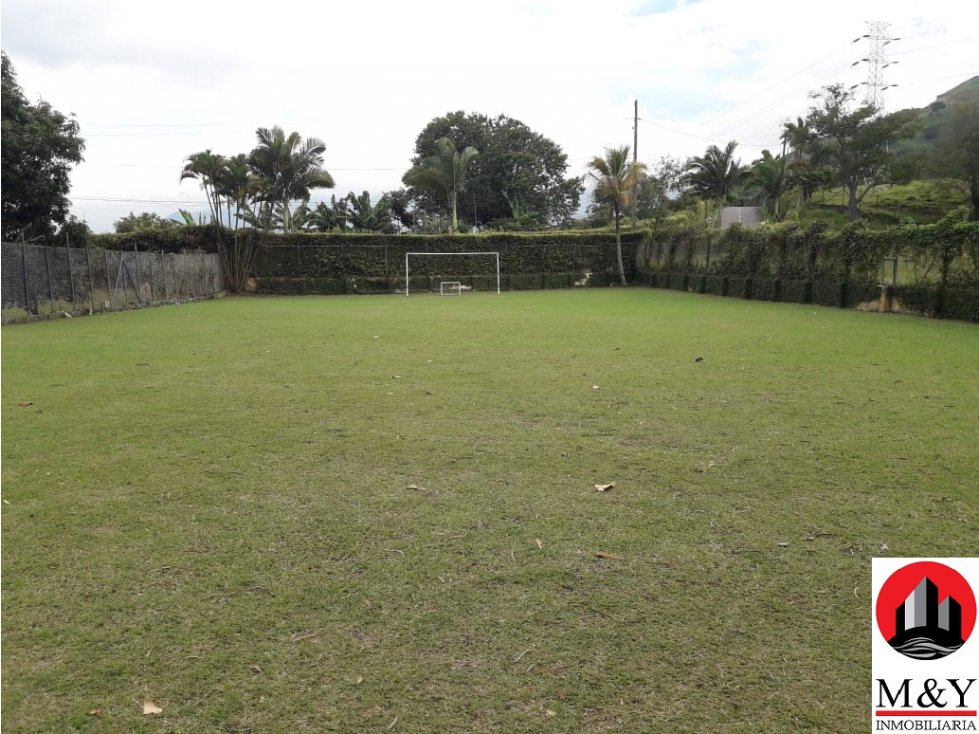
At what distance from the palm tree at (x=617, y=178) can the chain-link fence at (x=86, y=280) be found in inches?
693

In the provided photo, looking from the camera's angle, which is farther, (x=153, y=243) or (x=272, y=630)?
(x=153, y=243)

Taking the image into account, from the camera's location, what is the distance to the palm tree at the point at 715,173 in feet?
151

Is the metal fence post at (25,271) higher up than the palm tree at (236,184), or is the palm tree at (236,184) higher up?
the palm tree at (236,184)

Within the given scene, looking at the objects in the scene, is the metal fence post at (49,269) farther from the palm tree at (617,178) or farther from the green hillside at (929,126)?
the green hillside at (929,126)

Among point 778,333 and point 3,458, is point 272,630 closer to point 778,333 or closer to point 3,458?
point 3,458

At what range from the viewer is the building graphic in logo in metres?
2.36

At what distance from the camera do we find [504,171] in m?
55.5

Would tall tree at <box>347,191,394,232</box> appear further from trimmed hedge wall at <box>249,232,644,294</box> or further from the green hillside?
the green hillside

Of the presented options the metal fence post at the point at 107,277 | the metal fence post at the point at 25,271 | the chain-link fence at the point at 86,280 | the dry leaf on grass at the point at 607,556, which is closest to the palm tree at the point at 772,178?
the chain-link fence at the point at 86,280

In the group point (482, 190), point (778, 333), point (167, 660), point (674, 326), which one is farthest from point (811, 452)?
point (482, 190)

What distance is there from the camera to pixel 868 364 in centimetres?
859

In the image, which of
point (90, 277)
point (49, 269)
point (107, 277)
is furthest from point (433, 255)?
point (49, 269)

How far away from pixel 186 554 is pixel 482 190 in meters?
54.6

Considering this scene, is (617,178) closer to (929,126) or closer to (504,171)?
(504,171)
